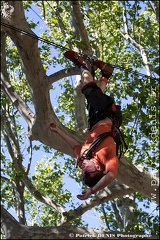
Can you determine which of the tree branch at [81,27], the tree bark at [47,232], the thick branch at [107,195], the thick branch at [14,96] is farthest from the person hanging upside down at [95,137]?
the thick branch at [107,195]

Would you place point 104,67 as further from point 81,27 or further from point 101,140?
point 81,27

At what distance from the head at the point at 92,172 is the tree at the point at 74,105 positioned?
Answer: 0.68 metres

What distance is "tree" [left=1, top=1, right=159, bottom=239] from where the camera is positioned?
5.61 metres

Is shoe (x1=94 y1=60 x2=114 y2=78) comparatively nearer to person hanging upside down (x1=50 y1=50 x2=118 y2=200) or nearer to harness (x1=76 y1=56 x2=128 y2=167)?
person hanging upside down (x1=50 y1=50 x2=118 y2=200)

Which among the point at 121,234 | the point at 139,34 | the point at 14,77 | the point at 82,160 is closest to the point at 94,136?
the point at 82,160

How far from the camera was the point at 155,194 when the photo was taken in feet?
21.2

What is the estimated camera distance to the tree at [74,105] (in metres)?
5.61

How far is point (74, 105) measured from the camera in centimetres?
889

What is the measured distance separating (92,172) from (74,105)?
4.51 meters

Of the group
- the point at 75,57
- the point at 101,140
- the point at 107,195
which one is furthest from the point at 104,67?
the point at 107,195

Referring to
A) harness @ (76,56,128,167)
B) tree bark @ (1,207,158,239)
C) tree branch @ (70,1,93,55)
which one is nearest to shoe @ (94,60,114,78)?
harness @ (76,56,128,167)

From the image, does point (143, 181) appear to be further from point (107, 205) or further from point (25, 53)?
point (107, 205)

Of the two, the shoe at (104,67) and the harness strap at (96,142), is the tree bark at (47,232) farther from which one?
the shoe at (104,67)

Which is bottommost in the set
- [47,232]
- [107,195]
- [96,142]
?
[47,232]
